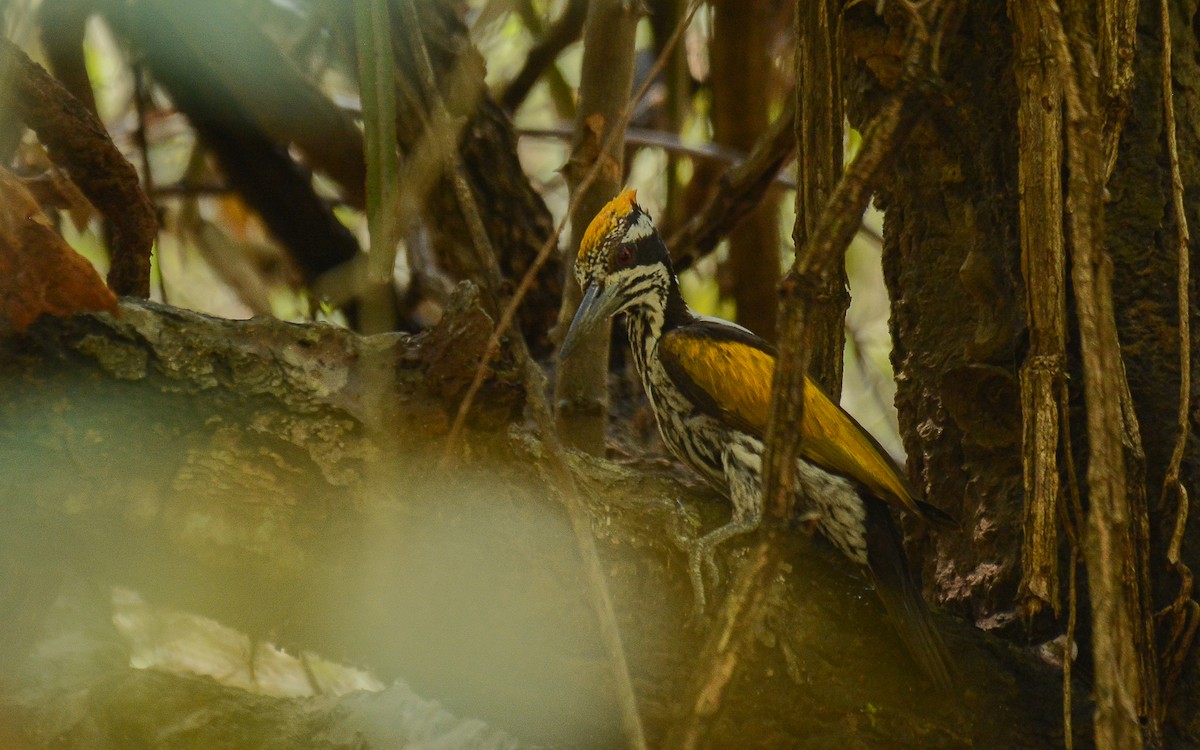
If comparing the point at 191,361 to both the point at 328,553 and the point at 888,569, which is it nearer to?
the point at 328,553

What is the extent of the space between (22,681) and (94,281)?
0.63 m

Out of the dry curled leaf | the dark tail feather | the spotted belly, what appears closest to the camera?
the dry curled leaf

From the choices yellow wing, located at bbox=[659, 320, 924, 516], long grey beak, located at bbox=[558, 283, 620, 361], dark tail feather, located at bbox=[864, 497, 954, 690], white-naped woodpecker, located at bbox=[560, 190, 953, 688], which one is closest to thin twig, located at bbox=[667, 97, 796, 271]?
white-naped woodpecker, located at bbox=[560, 190, 953, 688]

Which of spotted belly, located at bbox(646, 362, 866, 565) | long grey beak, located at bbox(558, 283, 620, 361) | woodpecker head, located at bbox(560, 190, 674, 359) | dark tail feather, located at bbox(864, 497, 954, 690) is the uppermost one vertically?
woodpecker head, located at bbox(560, 190, 674, 359)

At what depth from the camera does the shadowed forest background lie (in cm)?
178

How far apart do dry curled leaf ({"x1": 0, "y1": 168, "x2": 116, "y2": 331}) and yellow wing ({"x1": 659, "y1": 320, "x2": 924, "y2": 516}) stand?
4.26 feet

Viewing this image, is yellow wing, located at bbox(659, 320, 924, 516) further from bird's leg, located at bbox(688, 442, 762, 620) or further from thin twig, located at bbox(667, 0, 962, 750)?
thin twig, located at bbox(667, 0, 962, 750)

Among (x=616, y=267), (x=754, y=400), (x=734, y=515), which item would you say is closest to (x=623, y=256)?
(x=616, y=267)

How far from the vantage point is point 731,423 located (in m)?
2.71

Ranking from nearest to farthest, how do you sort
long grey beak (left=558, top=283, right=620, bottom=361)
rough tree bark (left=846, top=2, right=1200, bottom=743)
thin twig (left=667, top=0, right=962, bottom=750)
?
thin twig (left=667, top=0, right=962, bottom=750)
rough tree bark (left=846, top=2, right=1200, bottom=743)
long grey beak (left=558, top=283, right=620, bottom=361)

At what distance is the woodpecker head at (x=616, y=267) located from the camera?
2822 millimetres

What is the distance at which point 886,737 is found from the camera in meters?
2.04

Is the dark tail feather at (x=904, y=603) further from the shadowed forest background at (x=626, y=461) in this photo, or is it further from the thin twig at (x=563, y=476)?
the thin twig at (x=563, y=476)

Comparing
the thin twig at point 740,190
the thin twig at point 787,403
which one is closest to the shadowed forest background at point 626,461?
the thin twig at point 787,403
